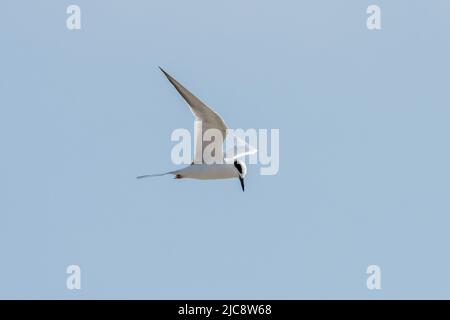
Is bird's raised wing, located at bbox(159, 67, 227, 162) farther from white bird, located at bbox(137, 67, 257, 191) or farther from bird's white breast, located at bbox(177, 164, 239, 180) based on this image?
bird's white breast, located at bbox(177, 164, 239, 180)

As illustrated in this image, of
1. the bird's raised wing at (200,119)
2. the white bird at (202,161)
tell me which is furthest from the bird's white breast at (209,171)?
the bird's raised wing at (200,119)

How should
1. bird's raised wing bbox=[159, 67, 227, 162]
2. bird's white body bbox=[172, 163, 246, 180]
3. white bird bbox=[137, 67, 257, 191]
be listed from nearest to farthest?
bird's raised wing bbox=[159, 67, 227, 162] → white bird bbox=[137, 67, 257, 191] → bird's white body bbox=[172, 163, 246, 180]

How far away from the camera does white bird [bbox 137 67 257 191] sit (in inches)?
789

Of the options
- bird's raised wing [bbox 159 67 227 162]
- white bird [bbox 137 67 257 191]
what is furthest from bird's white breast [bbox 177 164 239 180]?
bird's raised wing [bbox 159 67 227 162]

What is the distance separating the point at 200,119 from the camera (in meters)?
20.4

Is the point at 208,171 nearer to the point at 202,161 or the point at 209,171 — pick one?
the point at 209,171

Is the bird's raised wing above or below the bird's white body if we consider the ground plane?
above

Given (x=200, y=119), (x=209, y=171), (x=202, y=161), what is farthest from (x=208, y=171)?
(x=200, y=119)
